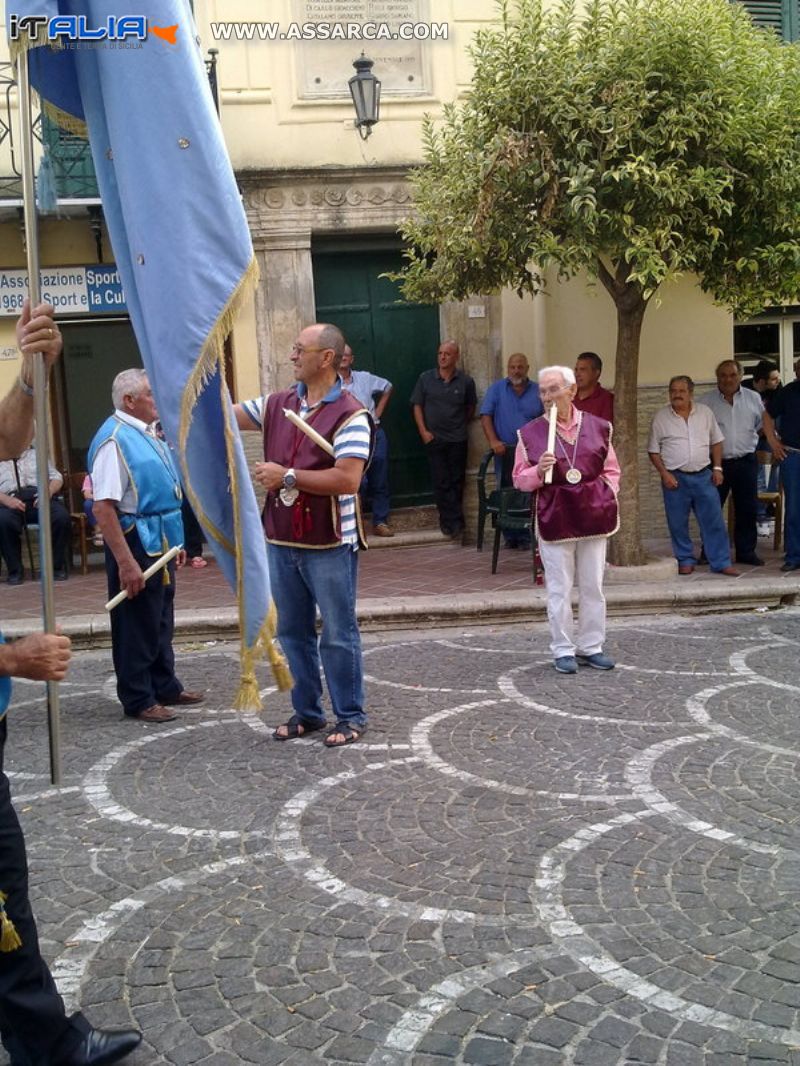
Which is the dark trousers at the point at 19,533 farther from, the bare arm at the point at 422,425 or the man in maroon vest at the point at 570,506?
the man in maroon vest at the point at 570,506

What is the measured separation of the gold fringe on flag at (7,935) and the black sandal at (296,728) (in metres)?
3.10

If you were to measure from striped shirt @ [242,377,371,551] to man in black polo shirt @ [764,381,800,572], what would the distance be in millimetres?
5564

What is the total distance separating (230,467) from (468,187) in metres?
5.99

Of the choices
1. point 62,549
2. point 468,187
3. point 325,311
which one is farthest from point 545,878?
point 325,311

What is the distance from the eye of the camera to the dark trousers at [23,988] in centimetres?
285

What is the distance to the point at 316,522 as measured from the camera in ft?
18.6

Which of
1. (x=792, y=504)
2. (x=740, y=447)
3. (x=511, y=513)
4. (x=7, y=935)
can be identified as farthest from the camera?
(x=740, y=447)

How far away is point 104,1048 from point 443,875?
4.84ft

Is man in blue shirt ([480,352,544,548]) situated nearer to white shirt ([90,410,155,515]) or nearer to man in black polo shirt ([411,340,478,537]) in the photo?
man in black polo shirt ([411,340,478,537])

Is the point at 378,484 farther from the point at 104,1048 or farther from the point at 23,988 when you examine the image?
the point at 23,988

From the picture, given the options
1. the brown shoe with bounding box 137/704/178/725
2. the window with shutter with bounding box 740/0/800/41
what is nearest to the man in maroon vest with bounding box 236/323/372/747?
the brown shoe with bounding box 137/704/178/725

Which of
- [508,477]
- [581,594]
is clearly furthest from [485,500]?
[581,594]

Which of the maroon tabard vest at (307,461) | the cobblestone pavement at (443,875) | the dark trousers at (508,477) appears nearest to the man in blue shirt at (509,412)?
the dark trousers at (508,477)

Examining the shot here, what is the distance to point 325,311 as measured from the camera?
12.5 m
